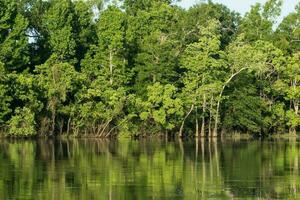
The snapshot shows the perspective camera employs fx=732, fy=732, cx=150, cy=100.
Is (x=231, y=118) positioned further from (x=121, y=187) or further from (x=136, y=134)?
(x=121, y=187)

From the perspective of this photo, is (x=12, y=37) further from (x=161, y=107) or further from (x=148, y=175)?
(x=148, y=175)

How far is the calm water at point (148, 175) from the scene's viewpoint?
23.1 meters

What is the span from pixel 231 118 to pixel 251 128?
2040 mm

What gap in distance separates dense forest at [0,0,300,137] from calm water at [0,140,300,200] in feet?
64.5

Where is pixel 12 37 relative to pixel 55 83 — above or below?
above

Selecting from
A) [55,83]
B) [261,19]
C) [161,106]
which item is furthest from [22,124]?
[261,19]

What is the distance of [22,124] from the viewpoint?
193 ft

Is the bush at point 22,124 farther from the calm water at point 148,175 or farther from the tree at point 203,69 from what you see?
the calm water at point 148,175

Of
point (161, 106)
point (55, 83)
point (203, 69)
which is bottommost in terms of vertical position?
point (161, 106)

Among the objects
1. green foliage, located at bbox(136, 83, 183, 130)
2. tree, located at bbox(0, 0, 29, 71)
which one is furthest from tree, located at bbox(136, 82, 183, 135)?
tree, located at bbox(0, 0, 29, 71)

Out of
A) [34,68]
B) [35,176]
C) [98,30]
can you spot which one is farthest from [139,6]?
[35,176]

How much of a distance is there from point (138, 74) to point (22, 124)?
12.9 m

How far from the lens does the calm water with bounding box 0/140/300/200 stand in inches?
908

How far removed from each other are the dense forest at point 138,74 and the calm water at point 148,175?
19662 mm
